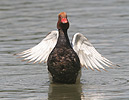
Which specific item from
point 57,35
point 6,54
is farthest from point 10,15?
point 57,35

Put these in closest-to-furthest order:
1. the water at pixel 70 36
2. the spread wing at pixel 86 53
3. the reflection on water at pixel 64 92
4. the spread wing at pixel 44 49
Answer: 1. the reflection on water at pixel 64 92
2. the water at pixel 70 36
3. the spread wing at pixel 86 53
4. the spread wing at pixel 44 49

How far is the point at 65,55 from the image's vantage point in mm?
9602

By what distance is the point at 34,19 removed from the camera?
16.7 meters

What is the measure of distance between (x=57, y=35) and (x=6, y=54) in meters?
2.49

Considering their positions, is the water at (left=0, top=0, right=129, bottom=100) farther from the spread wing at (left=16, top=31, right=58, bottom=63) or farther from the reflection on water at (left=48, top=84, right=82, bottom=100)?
the spread wing at (left=16, top=31, right=58, bottom=63)

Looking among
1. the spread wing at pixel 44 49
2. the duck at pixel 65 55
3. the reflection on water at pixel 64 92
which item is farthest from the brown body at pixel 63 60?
the spread wing at pixel 44 49

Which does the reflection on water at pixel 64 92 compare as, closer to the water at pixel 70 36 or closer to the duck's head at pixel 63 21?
the water at pixel 70 36

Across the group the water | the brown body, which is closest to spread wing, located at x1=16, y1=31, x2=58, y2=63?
the water

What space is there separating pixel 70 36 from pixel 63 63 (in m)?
4.56

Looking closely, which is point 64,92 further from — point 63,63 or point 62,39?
point 62,39

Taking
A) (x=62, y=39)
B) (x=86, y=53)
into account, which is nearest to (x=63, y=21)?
(x=62, y=39)

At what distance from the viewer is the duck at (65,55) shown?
9.61 m

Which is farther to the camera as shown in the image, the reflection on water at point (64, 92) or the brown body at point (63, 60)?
the brown body at point (63, 60)

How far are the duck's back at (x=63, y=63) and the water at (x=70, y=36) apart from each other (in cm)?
24
